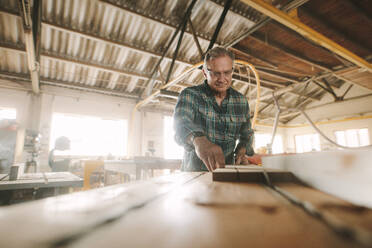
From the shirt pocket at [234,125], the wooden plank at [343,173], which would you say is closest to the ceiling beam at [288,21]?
the shirt pocket at [234,125]

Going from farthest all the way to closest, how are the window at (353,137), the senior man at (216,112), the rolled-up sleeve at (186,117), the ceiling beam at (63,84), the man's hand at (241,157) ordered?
the window at (353,137)
the ceiling beam at (63,84)
the man's hand at (241,157)
the senior man at (216,112)
the rolled-up sleeve at (186,117)

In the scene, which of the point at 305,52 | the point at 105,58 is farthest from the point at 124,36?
the point at 305,52

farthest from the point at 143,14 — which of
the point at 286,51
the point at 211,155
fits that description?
the point at 211,155

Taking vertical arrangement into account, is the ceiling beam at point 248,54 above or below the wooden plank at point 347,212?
above

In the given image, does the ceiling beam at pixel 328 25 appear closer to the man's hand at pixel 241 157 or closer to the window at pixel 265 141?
the man's hand at pixel 241 157

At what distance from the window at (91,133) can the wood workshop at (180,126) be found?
0.16 feet

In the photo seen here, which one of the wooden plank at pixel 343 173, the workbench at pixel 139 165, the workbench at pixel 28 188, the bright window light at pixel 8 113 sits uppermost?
the bright window light at pixel 8 113

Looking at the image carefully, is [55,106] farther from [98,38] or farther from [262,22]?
[262,22]

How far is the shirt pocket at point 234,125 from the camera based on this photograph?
185 cm

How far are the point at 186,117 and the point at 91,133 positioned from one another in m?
6.67

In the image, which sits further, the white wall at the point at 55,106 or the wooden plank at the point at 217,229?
the white wall at the point at 55,106

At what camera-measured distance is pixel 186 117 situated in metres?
1.64

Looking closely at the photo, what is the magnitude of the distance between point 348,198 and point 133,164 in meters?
2.79

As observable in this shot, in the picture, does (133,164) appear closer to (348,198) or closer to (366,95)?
(348,198)
